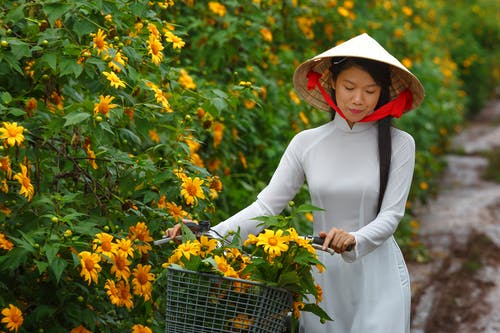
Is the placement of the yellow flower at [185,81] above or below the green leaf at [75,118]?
below

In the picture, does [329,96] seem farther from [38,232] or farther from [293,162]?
[38,232]

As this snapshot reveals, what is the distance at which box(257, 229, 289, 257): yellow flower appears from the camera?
8.20 ft

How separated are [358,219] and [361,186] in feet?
0.34

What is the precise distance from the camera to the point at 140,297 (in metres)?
3.22

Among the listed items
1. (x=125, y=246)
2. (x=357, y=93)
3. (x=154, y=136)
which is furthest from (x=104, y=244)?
(x=154, y=136)

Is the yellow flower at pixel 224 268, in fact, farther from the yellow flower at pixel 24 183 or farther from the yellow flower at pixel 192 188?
the yellow flower at pixel 24 183

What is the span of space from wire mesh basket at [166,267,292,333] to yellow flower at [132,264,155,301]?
1.74 feet

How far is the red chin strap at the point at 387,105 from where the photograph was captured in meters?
2.99

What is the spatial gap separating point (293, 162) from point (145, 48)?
0.70m

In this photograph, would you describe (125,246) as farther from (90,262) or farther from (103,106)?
(103,106)

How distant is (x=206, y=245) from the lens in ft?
8.68

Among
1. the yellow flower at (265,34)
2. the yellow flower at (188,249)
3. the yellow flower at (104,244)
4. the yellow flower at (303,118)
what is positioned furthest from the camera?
the yellow flower at (303,118)

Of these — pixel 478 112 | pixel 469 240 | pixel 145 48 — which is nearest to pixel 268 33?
pixel 145 48

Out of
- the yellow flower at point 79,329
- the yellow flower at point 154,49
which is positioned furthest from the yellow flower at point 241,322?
the yellow flower at point 154,49
